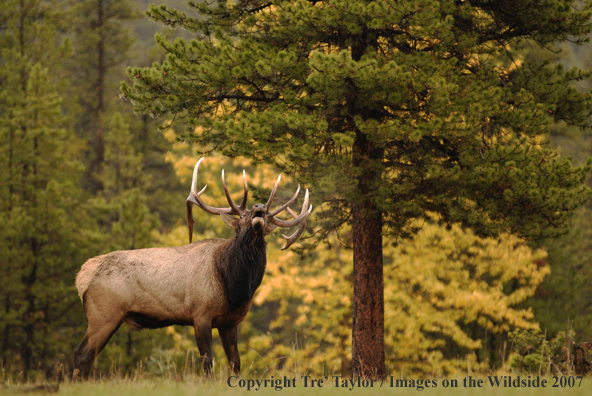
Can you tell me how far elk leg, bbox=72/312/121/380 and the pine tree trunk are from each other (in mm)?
3551

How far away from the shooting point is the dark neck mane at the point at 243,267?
7.64 metres

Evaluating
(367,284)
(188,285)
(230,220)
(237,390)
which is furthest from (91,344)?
(367,284)

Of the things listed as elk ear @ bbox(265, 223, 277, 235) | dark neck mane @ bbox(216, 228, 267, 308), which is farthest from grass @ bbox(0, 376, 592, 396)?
elk ear @ bbox(265, 223, 277, 235)

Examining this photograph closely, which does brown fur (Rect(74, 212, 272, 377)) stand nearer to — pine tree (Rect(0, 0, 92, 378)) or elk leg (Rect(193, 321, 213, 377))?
elk leg (Rect(193, 321, 213, 377))

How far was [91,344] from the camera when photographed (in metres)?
7.94

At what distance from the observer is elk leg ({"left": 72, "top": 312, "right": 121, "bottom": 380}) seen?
7.88 meters

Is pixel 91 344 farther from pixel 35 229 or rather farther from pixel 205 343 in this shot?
pixel 35 229

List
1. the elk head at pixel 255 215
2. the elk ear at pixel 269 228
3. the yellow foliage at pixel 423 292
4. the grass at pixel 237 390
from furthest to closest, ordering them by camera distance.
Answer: the yellow foliage at pixel 423 292
the elk ear at pixel 269 228
the elk head at pixel 255 215
the grass at pixel 237 390

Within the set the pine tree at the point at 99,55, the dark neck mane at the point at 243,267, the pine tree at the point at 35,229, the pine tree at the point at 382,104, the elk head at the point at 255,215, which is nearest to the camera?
the elk head at the point at 255,215

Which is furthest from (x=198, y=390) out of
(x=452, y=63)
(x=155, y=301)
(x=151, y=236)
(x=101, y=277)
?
(x=151, y=236)

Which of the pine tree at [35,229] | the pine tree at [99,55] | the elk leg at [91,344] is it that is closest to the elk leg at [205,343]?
the elk leg at [91,344]

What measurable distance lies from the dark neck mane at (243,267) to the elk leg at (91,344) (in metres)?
1.68

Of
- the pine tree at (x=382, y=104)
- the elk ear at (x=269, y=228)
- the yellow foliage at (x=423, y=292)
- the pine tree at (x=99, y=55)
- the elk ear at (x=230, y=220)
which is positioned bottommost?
the yellow foliage at (x=423, y=292)

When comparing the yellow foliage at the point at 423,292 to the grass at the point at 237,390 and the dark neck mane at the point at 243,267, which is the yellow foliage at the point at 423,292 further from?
the grass at the point at 237,390
